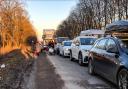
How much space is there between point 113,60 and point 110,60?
1.09ft

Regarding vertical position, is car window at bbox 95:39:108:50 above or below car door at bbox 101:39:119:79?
above

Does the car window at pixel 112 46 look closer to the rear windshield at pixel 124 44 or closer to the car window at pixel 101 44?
the rear windshield at pixel 124 44

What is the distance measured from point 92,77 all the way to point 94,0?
46.2 metres

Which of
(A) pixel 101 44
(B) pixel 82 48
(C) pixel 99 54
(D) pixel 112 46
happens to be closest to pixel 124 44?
(D) pixel 112 46

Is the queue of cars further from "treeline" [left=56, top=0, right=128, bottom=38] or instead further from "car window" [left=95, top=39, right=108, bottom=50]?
"treeline" [left=56, top=0, right=128, bottom=38]

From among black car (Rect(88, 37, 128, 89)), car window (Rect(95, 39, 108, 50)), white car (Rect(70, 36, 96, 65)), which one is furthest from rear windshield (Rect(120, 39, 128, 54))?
white car (Rect(70, 36, 96, 65))

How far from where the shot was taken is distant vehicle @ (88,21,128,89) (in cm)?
1066

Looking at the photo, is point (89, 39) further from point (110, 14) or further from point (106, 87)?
point (110, 14)

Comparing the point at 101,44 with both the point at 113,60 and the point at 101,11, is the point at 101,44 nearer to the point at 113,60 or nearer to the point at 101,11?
the point at 113,60

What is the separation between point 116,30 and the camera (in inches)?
606

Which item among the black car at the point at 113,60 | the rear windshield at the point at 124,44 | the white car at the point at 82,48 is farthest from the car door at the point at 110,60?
the white car at the point at 82,48

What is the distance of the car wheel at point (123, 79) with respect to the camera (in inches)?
406

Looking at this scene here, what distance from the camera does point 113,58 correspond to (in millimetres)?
11547

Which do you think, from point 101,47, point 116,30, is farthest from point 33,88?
point 116,30
